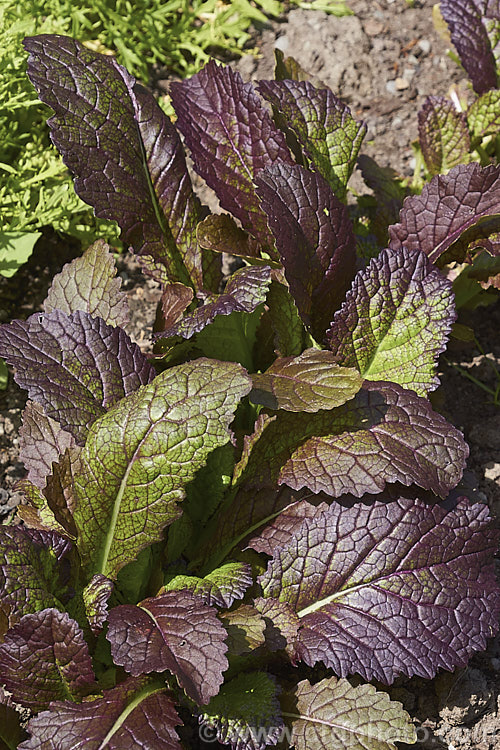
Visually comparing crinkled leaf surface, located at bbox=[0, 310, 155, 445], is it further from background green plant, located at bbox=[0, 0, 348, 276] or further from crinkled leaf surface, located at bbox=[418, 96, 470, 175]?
crinkled leaf surface, located at bbox=[418, 96, 470, 175]

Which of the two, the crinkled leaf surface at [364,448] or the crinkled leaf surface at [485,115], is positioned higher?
the crinkled leaf surface at [485,115]

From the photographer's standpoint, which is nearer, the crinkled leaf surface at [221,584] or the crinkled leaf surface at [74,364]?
the crinkled leaf surface at [221,584]

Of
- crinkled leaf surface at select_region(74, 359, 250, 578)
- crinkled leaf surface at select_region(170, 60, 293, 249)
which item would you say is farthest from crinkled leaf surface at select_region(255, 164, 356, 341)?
crinkled leaf surface at select_region(74, 359, 250, 578)

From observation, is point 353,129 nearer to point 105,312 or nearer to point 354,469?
point 105,312

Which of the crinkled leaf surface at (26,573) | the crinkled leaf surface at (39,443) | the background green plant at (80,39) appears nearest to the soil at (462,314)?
the background green plant at (80,39)

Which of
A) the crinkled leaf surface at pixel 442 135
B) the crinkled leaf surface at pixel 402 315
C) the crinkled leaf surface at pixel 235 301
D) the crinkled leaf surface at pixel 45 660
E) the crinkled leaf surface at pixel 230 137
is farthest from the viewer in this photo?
the crinkled leaf surface at pixel 442 135

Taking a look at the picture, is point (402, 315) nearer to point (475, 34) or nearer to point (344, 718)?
point (344, 718)

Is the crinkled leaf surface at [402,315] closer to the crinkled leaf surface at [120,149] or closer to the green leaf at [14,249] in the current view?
the crinkled leaf surface at [120,149]

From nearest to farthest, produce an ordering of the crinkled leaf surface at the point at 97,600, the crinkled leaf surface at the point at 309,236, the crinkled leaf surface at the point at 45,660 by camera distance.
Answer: the crinkled leaf surface at the point at 45,660, the crinkled leaf surface at the point at 97,600, the crinkled leaf surface at the point at 309,236
